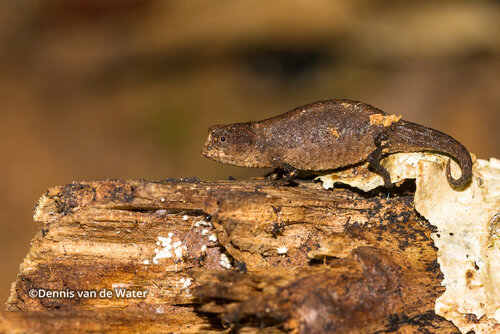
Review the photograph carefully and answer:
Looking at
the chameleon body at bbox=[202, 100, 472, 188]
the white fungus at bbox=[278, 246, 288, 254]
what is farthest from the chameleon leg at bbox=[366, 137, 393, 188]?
the white fungus at bbox=[278, 246, 288, 254]

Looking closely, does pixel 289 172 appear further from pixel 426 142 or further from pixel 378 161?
pixel 426 142

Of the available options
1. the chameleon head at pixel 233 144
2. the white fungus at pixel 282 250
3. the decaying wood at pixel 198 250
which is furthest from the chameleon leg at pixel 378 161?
the chameleon head at pixel 233 144

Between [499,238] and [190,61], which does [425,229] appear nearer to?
[499,238]

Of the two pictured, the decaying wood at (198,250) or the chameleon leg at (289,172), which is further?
the chameleon leg at (289,172)

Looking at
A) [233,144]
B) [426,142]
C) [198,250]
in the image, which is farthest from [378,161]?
[198,250]

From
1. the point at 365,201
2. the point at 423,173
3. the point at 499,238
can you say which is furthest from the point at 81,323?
the point at 499,238

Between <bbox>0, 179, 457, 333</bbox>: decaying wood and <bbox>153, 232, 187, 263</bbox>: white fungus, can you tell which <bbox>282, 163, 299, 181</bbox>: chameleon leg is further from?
<bbox>153, 232, 187, 263</bbox>: white fungus

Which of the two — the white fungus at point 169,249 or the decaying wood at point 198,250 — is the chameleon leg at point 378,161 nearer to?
the decaying wood at point 198,250
